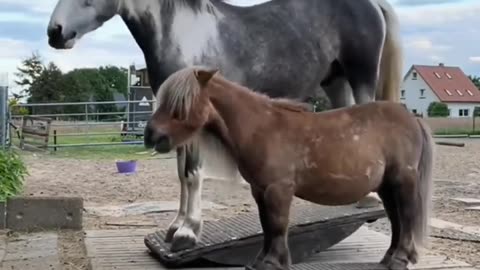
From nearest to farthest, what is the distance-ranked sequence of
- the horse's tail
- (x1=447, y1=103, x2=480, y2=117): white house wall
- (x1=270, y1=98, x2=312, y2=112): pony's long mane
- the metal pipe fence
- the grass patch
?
(x1=270, y1=98, x2=312, y2=112): pony's long mane, the horse's tail, the grass patch, the metal pipe fence, (x1=447, y1=103, x2=480, y2=117): white house wall

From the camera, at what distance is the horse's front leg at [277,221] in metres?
2.47

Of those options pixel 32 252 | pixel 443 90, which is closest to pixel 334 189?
pixel 32 252

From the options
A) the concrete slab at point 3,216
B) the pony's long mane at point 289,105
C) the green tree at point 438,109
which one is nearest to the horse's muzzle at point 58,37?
the pony's long mane at point 289,105

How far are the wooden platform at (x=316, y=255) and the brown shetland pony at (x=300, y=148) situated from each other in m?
0.55

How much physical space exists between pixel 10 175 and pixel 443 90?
47.5 metres

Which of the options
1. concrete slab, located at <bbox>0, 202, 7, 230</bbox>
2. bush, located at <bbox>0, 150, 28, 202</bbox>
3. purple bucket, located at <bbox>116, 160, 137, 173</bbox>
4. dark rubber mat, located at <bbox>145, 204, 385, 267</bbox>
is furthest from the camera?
purple bucket, located at <bbox>116, 160, 137, 173</bbox>

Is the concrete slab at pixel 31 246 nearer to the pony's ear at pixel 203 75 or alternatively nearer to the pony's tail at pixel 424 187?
the pony's ear at pixel 203 75

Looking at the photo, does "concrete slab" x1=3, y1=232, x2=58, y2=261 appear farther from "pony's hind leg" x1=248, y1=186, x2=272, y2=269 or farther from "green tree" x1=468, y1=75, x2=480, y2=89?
"green tree" x1=468, y1=75, x2=480, y2=89

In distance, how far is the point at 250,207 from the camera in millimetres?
6582

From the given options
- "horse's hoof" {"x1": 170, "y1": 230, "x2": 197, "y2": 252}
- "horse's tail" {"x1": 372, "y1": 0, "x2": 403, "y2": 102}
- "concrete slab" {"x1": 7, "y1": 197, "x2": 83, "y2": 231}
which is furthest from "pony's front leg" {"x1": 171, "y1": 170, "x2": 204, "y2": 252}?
"concrete slab" {"x1": 7, "y1": 197, "x2": 83, "y2": 231}

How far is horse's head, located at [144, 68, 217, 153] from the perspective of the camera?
239cm

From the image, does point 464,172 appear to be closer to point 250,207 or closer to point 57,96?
point 250,207

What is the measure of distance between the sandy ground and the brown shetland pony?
0.30 m

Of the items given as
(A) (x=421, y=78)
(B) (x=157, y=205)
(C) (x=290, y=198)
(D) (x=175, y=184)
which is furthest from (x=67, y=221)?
(A) (x=421, y=78)
